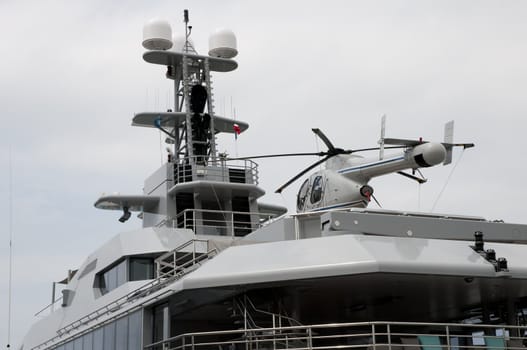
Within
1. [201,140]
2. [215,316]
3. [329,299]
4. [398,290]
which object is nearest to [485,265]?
[398,290]

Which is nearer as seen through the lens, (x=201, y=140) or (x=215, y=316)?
(x=215, y=316)

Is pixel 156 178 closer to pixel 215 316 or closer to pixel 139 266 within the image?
pixel 139 266

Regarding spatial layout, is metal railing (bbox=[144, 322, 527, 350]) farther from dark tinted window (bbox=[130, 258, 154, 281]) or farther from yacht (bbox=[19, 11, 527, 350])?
dark tinted window (bbox=[130, 258, 154, 281])

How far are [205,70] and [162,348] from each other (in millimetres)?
18763

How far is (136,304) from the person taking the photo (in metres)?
24.1

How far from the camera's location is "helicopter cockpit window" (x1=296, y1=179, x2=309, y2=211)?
99.4ft

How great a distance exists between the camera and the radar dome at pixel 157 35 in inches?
1491

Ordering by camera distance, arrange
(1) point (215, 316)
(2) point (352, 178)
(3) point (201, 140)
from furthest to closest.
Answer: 1. (3) point (201, 140)
2. (2) point (352, 178)
3. (1) point (215, 316)

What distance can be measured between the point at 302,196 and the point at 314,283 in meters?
9.13

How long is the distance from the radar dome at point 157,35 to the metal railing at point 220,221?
26.4 feet

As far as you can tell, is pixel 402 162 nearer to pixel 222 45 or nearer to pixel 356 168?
pixel 356 168

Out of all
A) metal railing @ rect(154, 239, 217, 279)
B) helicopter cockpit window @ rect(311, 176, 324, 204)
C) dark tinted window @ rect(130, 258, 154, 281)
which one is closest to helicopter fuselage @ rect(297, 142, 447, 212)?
helicopter cockpit window @ rect(311, 176, 324, 204)

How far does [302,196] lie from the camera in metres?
30.5

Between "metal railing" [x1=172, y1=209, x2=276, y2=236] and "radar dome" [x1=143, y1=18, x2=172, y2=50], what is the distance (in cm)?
804
